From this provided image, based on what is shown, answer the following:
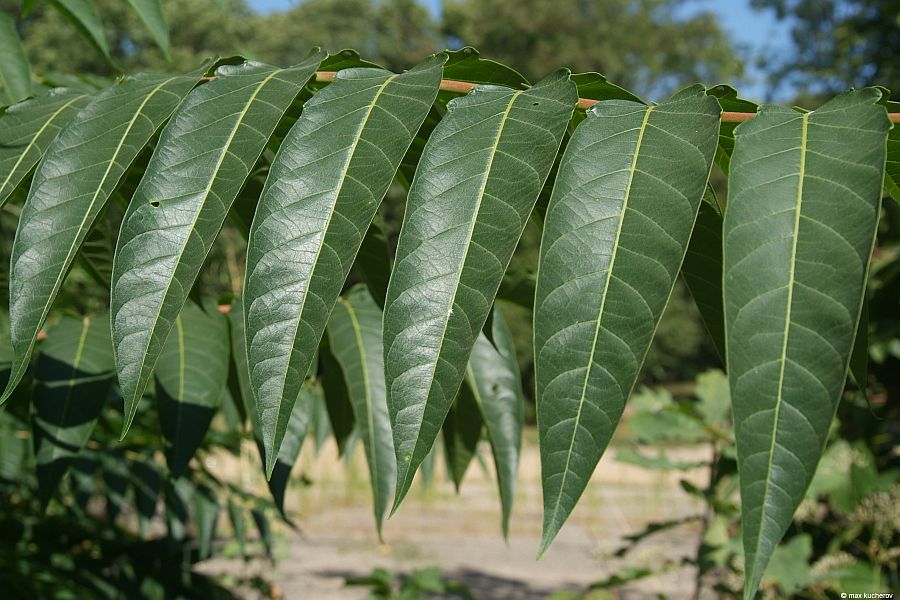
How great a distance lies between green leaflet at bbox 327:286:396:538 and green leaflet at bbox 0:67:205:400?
0.36 m

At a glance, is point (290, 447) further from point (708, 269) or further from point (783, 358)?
point (783, 358)

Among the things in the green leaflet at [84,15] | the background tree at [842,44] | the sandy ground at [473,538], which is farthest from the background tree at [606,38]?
the green leaflet at [84,15]

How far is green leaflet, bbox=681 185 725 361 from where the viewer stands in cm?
71

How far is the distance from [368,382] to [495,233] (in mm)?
454

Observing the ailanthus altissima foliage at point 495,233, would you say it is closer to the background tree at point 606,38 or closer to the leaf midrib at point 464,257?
the leaf midrib at point 464,257

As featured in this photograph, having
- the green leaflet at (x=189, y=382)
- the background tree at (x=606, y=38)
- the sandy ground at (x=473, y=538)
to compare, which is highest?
the background tree at (x=606, y=38)

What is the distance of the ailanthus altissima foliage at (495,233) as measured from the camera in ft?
1.68

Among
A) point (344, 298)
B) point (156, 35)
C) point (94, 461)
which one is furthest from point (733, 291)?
point (94, 461)

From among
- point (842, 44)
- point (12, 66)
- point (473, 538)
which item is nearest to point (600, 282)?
point (12, 66)

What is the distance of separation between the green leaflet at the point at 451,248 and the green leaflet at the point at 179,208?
0.14 m

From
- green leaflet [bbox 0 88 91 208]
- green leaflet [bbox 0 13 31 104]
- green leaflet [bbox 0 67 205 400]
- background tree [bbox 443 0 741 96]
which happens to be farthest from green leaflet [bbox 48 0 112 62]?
background tree [bbox 443 0 741 96]

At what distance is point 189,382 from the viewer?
3.34 feet

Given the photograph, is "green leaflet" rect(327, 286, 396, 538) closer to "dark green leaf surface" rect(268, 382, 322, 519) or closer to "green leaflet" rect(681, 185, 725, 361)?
"dark green leaf surface" rect(268, 382, 322, 519)

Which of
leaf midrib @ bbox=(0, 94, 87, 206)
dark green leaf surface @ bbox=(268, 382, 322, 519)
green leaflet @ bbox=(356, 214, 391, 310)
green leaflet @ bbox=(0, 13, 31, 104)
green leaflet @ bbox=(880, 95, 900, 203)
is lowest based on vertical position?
Result: dark green leaf surface @ bbox=(268, 382, 322, 519)
